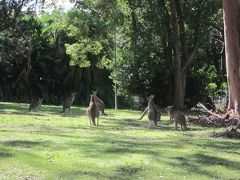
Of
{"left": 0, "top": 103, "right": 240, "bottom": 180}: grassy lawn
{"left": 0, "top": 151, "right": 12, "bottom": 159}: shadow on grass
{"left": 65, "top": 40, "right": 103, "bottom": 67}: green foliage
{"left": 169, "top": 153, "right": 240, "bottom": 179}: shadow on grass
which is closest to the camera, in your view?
{"left": 0, "top": 103, "right": 240, "bottom": 180}: grassy lawn

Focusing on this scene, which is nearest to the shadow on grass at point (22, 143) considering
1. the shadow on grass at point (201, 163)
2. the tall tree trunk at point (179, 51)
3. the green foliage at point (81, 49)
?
the shadow on grass at point (201, 163)

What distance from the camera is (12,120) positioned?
20.4 metres

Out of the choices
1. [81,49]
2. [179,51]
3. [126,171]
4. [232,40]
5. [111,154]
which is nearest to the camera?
[126,171]

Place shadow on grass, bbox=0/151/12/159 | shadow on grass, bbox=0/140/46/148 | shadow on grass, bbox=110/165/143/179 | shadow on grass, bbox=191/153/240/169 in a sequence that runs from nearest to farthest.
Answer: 1. shadow on grass, bbox=110/165/143/179
2. shadow on grass, bbox=0/151/12/159
3. shadow on grass, bbox=191/153/240/169
4. shadow on grass, bbox=0/140/46/148

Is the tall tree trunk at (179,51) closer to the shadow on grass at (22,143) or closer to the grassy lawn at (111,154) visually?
the grassy lawn at (111,154)

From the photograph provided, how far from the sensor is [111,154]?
12586 millimetres

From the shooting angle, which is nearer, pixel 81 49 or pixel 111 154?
pixel 111 154

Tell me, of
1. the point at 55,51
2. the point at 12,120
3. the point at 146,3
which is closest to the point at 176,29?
the point at 146,3

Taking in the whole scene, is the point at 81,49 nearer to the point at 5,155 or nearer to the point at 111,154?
the point at 111,154

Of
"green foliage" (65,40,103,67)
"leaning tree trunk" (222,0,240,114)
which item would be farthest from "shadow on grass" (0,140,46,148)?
"green foliage" (65,40,103,67)

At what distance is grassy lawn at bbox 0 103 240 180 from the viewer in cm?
1072

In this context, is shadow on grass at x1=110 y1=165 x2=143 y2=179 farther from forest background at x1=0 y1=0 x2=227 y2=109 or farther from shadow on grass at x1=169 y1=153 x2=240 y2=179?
forest background at x1=0 y1=0 x2=227 y2=109

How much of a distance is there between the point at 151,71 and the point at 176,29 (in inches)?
131

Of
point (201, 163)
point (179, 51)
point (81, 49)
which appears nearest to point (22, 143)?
point (201, 163)
